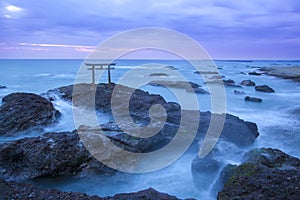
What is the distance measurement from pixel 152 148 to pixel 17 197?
4.29 m

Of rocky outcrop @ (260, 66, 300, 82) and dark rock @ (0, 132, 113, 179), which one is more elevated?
rocky outcrop @ (260, 66, 300, 82)

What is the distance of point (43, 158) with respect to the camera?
632cm

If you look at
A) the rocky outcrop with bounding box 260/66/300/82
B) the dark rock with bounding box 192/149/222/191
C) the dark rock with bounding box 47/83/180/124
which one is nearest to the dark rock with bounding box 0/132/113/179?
the dark rock with bounding box 192/149/222/191

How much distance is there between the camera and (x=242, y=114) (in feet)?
48.4

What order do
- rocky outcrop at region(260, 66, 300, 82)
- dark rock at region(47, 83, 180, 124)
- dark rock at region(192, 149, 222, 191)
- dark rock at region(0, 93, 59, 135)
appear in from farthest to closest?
rocky outcrop at region(260, 66, 300, 82), dark rock at region(47, 83, 180, 124), dark rock at region(0, 93, 59, 135), dark rock at region(192, 149, 222, 191)

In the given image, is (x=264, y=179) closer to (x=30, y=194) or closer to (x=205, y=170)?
(x=205, y=170)

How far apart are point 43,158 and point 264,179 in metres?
5.10

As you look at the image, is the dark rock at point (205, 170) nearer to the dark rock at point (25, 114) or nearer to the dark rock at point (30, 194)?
the dark rock at point (30, 194)

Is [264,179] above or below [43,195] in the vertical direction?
above

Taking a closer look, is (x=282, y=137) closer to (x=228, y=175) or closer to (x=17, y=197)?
(x=228, y=175)

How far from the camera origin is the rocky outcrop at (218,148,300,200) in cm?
448

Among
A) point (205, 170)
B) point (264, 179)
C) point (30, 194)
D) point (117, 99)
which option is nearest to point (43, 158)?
point (30, 194)

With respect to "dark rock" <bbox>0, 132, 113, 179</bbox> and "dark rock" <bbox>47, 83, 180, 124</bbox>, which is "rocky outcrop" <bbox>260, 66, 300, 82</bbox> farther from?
"dark rock" <bbox>0, 132, 113, 179</bbox>

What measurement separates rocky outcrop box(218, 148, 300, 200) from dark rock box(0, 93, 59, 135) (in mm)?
7218
